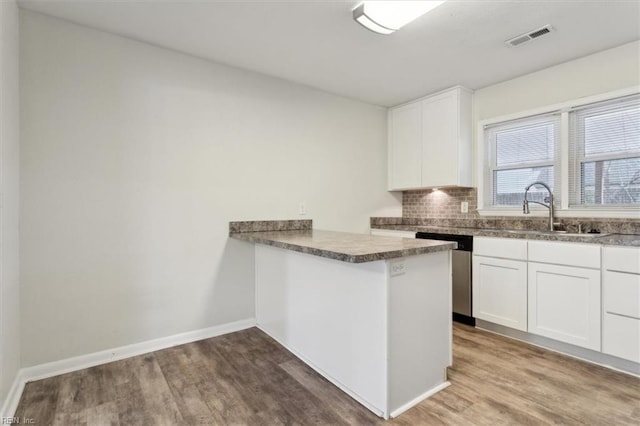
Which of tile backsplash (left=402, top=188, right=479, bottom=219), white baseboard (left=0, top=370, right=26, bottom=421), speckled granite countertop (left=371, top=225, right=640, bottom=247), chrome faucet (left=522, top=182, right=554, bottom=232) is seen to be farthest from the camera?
tile backsplash (left=402, top=188, right=479, bottom=219)

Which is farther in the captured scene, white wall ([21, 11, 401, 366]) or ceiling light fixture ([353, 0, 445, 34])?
white wall ([21, 11, 401, 366])

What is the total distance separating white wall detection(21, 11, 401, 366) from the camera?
217cm

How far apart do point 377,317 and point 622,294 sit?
5.79 feet

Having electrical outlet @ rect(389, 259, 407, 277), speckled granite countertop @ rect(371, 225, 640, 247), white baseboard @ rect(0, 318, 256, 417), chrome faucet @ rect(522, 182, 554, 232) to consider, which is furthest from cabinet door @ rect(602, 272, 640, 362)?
white baseboard @ rect(0, 318, 256, 417)

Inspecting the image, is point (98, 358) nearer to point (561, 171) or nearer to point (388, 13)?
point (388, 13)

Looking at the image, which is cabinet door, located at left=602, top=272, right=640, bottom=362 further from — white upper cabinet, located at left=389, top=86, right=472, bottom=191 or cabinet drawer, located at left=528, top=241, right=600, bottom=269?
white upper cabinet, located at left=389, top=86, right=472, bottom=191

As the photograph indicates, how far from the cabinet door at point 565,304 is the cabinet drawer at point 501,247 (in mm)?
129

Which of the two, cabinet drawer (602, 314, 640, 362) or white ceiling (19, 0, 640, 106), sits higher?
white ceiling (19, 0, 640, 106)

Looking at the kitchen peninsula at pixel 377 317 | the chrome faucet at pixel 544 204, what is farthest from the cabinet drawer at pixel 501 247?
the kitchen peninsula at pixel 377 317

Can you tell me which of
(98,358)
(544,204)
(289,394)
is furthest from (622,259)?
(98,358)

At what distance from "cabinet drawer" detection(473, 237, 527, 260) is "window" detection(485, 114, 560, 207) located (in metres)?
0.73

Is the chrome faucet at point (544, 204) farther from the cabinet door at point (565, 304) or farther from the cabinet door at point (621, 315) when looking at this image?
the cabinet door at point (621, 315)

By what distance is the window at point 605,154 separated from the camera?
2592mm

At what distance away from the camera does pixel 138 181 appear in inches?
98.3
